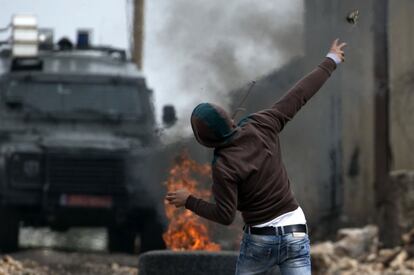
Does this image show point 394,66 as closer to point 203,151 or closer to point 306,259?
point 203,151

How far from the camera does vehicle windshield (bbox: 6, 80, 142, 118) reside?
53.7 feet

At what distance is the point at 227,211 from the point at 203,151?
8.48 meters

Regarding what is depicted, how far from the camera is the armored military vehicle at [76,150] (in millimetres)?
16297

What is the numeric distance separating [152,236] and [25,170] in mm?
1810

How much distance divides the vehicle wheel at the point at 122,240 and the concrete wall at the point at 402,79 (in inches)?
150

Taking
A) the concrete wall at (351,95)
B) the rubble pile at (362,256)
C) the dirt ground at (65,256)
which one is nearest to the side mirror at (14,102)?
the dirt ground at (65,256)

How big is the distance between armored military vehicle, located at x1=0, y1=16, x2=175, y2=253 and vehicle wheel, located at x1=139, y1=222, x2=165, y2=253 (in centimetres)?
1

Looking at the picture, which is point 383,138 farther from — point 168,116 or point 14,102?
point 14,102

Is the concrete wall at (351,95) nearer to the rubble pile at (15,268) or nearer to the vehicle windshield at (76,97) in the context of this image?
the vehicle windshield at (76,97)

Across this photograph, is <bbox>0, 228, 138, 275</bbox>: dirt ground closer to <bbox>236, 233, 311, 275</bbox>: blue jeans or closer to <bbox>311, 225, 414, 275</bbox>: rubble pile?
<bbox>311, 225, 414, 275</bbox>: rubble pile

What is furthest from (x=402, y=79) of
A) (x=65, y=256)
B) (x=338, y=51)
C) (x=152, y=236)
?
(x=338, y=51)

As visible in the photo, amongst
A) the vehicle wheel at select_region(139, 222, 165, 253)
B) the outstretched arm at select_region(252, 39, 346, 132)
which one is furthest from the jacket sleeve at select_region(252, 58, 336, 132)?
the vehicle wheel at select_region(139, 222, 165, 253)

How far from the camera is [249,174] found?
A: 5.55 meters

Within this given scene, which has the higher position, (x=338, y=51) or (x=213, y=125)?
(x=338, y=51)
